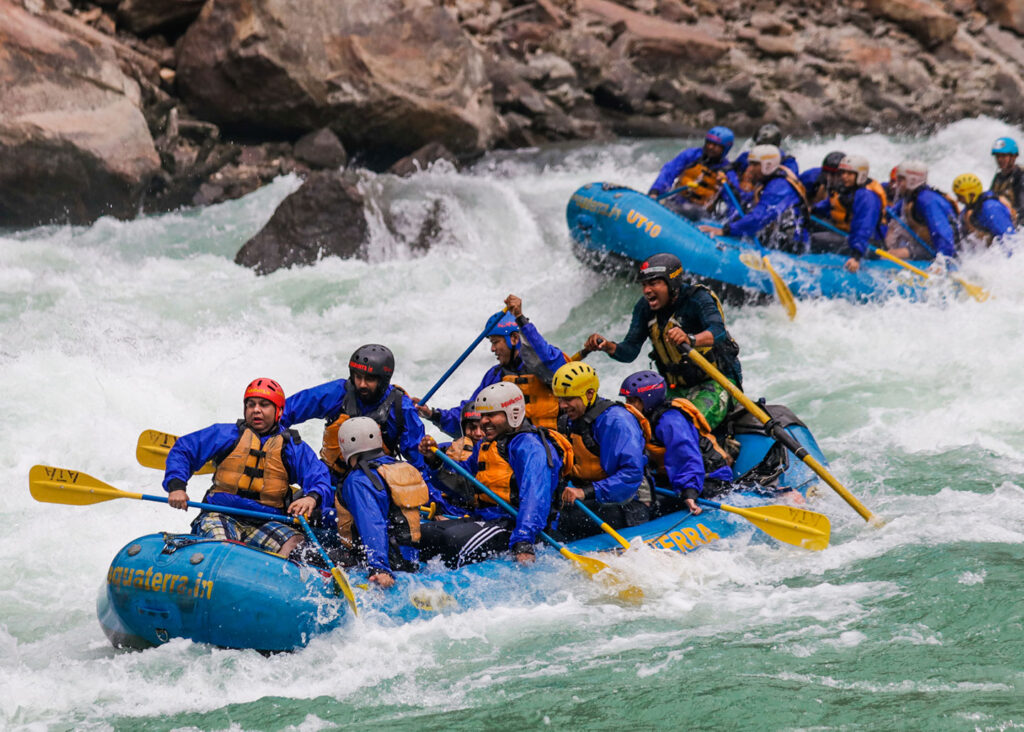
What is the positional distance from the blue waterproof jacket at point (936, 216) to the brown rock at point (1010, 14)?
13412 millimetres

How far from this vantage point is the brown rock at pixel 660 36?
62.1ft

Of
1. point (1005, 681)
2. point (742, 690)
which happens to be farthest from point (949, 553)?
point (742, 690)

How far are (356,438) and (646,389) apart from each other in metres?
1.68

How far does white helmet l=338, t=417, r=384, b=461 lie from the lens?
5559 mm

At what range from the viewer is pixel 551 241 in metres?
12.8

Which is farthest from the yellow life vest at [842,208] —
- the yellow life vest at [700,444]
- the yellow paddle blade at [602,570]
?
the yellow paddle blade at [602,570]

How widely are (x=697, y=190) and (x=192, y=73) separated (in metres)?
6.86

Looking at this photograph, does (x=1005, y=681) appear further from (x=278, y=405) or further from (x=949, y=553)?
(x=278, y=405)

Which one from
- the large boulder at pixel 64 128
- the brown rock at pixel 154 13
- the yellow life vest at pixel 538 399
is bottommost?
the yellow life vest at pixel 538 399

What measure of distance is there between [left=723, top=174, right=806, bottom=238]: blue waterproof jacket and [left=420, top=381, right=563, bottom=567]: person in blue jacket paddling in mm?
5126

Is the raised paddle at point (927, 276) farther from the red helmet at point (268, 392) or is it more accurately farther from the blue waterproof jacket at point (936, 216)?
the red helmet at point (268, 392)

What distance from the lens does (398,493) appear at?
5.55 meters

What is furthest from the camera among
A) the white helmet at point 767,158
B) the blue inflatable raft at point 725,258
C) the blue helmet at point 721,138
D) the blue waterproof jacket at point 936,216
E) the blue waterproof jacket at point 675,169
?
the blue waterproof jacket at point 675,169

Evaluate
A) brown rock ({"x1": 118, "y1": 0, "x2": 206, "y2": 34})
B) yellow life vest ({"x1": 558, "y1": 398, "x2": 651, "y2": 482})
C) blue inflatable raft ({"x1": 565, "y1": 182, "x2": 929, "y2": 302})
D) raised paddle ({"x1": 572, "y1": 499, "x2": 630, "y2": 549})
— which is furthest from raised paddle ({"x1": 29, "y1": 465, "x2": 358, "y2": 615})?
brown rock ({"x1": 118, "y1": 0, "x2": 206, "y2": 34})
